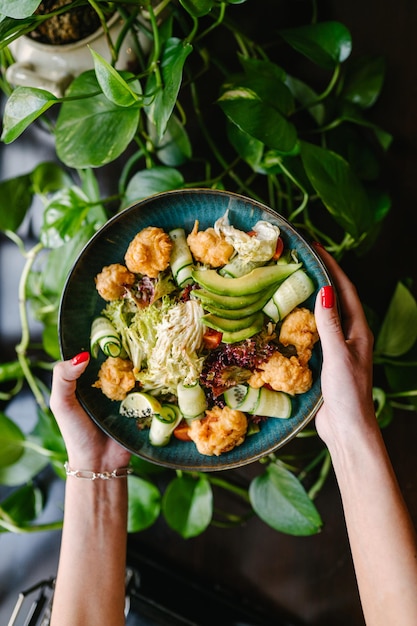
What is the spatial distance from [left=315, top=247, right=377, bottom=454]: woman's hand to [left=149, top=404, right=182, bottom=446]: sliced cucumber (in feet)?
0.93

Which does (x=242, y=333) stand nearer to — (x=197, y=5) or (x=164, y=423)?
(x=164, y=423)

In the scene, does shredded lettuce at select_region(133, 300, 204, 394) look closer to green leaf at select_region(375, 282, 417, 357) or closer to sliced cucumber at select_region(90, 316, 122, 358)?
sliced cucumber at select_region(90, 316, 122, 358)

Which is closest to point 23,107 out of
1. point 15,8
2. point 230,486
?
point 15,8

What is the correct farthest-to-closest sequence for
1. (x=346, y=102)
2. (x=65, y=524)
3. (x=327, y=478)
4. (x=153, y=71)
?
(x=327, y=478) → (x=346, y=102) → (x=65, y=524) → (x=153, y=71)

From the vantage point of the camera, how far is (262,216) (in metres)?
1.06

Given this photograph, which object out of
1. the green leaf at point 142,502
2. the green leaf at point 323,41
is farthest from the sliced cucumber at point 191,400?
the green leaf at point 323,41

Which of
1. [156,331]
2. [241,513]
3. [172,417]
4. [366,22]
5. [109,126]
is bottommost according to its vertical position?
[241,513]

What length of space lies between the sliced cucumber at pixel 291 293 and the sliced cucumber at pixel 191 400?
208 mm

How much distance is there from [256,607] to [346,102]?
1.26 metres

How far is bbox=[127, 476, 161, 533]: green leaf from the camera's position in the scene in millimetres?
1355

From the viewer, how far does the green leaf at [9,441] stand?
1.38 m

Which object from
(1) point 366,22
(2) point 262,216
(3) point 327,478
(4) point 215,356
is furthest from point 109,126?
(3) point 327,478

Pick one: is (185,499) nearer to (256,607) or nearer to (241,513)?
(241,513)

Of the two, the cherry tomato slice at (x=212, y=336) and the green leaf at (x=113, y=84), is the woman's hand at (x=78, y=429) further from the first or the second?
the green leaf at (x=113, y=84)
